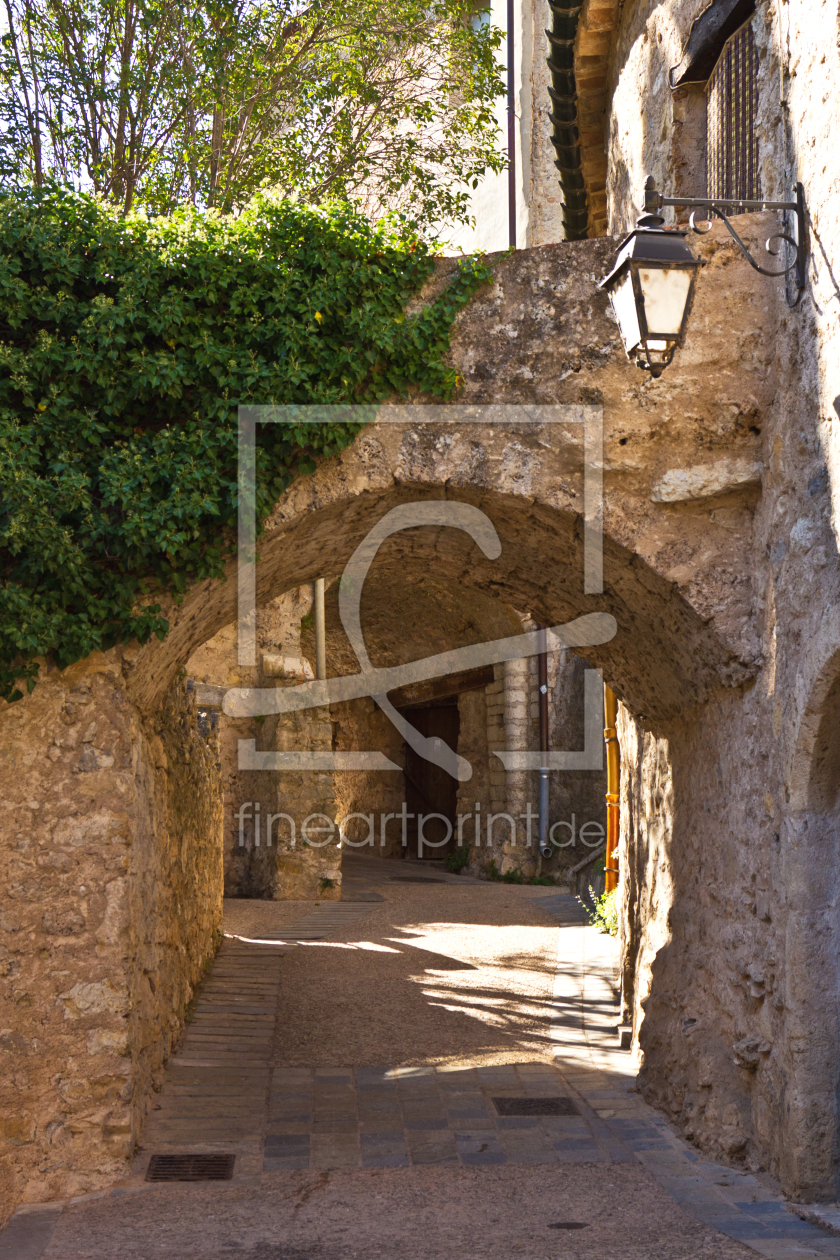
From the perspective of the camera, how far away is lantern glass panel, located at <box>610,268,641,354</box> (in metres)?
3.76

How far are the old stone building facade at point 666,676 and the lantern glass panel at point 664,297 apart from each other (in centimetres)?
51

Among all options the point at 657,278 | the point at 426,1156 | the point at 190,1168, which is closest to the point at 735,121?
the point at 657,278

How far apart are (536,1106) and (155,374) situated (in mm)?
3804

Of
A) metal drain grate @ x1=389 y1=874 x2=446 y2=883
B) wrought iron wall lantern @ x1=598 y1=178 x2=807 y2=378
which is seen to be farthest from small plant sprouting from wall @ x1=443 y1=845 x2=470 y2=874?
wrought iron wall lantern @ x1=598 y1=178 x2=807 y2=378

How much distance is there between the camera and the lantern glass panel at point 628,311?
3760mm

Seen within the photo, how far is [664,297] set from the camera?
3.75 metres

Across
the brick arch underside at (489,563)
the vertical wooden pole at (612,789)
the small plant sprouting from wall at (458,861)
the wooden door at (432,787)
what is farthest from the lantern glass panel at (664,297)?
the wooden door at (432,787)

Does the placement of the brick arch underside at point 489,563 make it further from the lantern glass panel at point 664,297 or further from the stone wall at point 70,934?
the lantern glass panel at point 664,297

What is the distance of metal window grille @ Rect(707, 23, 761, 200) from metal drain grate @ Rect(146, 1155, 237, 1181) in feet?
15.4

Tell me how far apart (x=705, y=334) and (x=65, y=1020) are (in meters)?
3.77

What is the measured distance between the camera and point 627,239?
381 centimetres

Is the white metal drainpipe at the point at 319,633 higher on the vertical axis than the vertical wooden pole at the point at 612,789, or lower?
higher

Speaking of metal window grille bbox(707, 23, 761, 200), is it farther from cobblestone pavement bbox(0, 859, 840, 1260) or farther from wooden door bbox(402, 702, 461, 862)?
wooden door bbox(402, 702, 461, 862)

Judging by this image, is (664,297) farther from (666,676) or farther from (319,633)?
(319,633)
